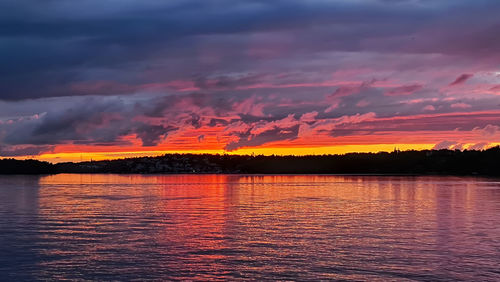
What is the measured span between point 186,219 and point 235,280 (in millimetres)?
27204

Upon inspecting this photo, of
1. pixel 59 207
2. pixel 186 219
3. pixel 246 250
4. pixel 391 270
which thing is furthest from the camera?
pixel 59 207

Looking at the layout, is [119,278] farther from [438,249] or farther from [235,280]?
[438,249]

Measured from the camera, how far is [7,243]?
37.5m

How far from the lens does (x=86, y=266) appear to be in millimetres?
29688

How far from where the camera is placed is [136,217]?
5550 centimetres

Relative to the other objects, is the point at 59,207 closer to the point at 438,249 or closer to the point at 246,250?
the point at 246,250

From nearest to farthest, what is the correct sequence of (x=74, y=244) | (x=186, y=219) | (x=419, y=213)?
(x=74, y=244) → (x=186, y=219) → (x=419, y=213)

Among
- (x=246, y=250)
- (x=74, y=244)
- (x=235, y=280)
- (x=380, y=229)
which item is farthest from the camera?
(x=380, y=229)

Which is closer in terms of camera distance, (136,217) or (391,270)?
(391,270)

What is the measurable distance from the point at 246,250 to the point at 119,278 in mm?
9863

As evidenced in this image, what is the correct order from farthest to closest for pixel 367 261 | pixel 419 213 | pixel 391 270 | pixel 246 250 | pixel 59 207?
pixel 59 207 → pixel 419 213 → pixel 246 250 → pixel 367 261 → pixel 391 270

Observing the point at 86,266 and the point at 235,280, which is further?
the point at 86,266

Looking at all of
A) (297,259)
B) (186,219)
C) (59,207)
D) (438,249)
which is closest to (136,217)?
(186,219)

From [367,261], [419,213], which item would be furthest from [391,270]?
[419,213]
